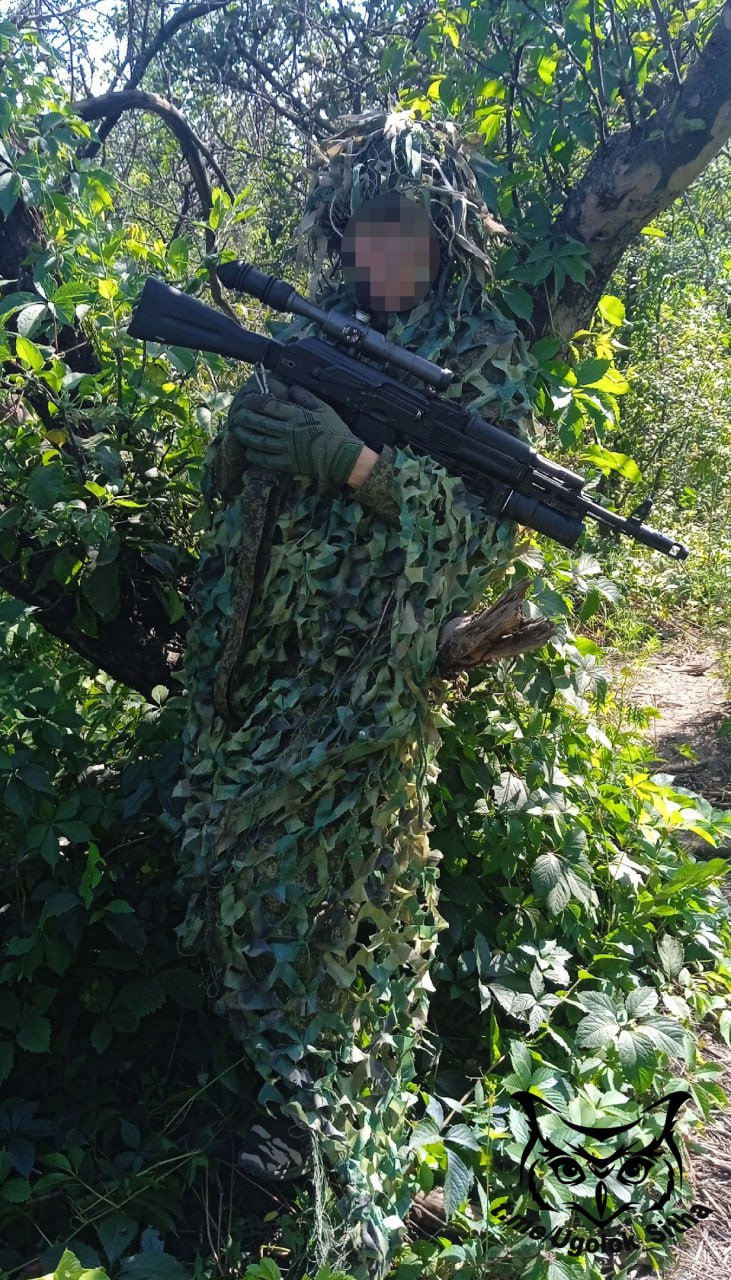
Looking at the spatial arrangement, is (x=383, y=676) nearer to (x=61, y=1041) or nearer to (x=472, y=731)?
(x=472, y=731)

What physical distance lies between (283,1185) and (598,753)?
166 centimetres

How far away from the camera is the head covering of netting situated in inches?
91.6

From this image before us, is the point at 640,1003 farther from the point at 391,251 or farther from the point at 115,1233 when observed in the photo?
the point at 391,251

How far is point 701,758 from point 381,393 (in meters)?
2.63

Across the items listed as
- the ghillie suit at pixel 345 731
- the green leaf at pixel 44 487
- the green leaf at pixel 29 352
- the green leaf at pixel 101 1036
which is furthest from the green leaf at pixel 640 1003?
the green leaf at pixel 29 352

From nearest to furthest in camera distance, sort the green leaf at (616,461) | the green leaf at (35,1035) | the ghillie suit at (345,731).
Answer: the ghillie suit at (345,731) → the green leaf at (35,1035) → the green leaf at (616,461)

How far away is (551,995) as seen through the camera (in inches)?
98.9

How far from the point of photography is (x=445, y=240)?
2.35 m

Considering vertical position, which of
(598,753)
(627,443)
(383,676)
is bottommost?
(598,753)

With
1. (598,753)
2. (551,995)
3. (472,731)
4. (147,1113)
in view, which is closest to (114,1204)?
(147,1113)

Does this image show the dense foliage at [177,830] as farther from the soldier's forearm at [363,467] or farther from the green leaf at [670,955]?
the soldier's forearm at [363,467]

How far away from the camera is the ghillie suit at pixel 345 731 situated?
82.8 inches

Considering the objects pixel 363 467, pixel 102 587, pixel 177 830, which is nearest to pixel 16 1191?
pixel 177 830
